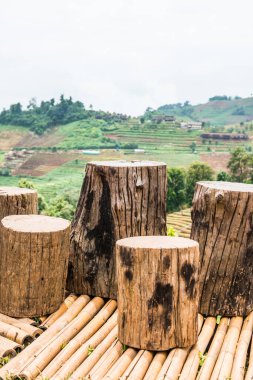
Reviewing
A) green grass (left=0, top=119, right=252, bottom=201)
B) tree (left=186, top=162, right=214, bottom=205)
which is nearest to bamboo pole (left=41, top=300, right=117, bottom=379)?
tree (left=186, top=162, right=214, bottom=205)

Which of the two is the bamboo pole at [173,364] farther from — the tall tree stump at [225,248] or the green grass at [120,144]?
the green grass at [120,144]

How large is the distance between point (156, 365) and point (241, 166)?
34.7 m

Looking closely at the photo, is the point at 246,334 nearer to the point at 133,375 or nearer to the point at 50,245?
the point at 133,375

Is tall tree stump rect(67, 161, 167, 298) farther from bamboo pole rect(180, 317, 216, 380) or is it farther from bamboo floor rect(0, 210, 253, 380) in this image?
bamboo pole rect(180, 317, 216, 380)

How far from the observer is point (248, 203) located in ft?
12.6

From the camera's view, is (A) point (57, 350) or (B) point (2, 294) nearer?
(A) point (57, 350)

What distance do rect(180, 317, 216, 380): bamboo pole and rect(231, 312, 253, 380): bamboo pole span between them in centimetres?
21

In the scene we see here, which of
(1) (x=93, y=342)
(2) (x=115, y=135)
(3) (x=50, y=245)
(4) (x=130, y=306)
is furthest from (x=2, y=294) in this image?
(2) (x=115, y=135)

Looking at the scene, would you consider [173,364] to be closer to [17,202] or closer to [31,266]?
[31,266]

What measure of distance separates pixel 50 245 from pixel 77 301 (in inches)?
22.8

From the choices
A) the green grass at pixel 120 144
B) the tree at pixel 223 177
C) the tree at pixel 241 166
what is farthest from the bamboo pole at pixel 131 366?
the green grass at pixel 120 144

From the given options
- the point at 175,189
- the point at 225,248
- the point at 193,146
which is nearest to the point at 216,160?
the point at 193,146

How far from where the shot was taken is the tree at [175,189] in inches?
1382

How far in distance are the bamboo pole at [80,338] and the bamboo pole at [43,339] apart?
6.3 inches
